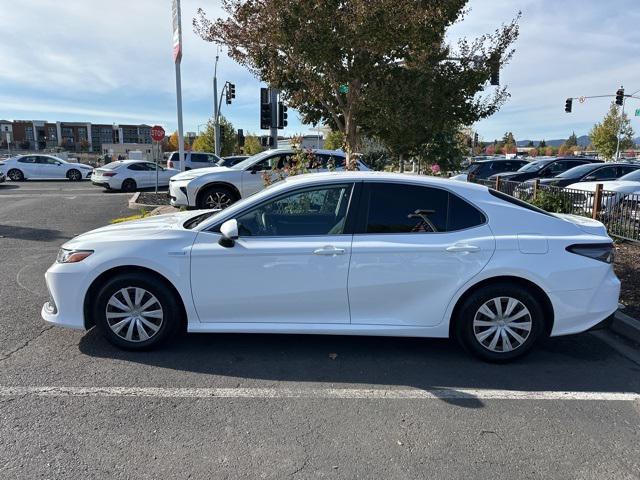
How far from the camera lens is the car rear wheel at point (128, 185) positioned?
66.7 ft

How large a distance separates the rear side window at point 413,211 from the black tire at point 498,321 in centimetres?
60

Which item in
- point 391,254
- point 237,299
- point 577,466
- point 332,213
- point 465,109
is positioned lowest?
point 577,466

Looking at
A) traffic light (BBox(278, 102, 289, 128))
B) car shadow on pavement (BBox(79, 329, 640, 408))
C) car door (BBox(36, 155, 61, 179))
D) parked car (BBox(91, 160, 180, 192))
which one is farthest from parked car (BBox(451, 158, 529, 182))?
car door (BBox(36, 155, 61, 179))

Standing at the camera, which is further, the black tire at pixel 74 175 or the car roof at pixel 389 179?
the black tire at pixel 74 175

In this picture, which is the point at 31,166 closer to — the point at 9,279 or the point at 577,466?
the point at 9,279

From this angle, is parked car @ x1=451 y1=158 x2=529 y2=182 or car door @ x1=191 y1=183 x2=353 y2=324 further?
parked car @ x1=451 y1=158 x2=529 y2=182

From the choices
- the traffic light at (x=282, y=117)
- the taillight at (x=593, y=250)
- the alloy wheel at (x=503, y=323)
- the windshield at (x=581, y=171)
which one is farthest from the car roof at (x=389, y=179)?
the traffic light at (x=282, y=117)

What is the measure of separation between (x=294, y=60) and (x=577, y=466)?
29.6 ft

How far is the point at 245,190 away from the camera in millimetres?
11156

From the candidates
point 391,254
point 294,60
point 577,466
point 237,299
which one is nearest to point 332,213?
point 391,254

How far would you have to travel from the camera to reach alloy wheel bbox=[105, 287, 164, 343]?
4.17 meters

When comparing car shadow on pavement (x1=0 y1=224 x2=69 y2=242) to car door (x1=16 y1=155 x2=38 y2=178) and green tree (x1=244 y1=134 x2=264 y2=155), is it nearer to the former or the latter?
car door (x1=16 y1=155 x2=38 y2=178)

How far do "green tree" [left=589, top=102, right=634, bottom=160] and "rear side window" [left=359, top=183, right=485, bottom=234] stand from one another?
59174mm

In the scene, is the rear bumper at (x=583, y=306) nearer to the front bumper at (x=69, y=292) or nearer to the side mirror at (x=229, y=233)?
the side mirror at (x=229, y=233)
